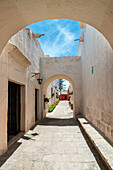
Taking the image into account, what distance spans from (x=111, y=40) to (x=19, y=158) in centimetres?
321

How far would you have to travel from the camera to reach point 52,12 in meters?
2.14

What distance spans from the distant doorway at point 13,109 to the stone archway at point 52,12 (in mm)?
2815

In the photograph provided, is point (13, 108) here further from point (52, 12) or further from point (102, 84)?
point (52, 12)

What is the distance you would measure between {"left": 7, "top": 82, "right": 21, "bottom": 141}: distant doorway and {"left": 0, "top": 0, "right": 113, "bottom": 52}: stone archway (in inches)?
111

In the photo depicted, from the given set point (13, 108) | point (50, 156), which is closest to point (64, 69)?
point (13, 108)

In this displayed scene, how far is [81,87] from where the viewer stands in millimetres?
8508

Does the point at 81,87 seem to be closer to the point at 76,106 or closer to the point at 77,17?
the point at 76,106

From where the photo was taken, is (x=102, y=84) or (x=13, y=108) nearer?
(x=102, y=84)

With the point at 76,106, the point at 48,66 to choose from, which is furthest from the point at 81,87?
the point at 48,66

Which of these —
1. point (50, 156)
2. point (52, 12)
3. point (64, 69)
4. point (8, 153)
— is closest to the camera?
point (52, 12)

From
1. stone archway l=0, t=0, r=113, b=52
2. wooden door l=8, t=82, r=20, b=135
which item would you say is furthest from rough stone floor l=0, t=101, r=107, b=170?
stone archway l=0, t=0, r=113, b=52

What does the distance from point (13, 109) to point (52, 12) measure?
12.2 feet

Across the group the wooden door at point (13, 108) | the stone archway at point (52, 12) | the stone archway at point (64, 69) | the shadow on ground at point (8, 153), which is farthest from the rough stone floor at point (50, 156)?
the stone archway at point (64, 69)

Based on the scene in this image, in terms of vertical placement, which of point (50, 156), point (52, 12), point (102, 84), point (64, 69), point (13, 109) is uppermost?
point (64, 69)
